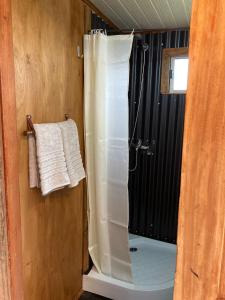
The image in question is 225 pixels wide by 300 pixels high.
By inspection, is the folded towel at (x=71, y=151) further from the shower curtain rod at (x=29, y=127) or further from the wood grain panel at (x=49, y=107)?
the shower curtain rod at (x=29, y=127)

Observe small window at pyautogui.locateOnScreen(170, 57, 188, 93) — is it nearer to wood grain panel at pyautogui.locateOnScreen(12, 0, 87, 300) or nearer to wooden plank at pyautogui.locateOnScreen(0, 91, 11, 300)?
wood grain panel at pyautogui.locateOnScreen(12, 0, 87, 300)

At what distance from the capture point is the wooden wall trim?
81 centimetres

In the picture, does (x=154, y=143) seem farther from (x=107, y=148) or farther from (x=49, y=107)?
(x=49, y=107)

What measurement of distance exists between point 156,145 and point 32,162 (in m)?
1.56

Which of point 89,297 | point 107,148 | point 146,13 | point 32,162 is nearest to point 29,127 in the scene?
point 32,162

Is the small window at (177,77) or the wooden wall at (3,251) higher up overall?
the small window at (177,77)

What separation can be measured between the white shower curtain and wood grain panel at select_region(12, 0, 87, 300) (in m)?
0.10

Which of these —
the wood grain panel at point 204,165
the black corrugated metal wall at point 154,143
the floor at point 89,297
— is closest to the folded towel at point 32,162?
the wood grain panel at point 204,165

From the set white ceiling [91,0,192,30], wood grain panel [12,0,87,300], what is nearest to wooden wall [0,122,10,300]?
wood grain panel [12,0,87,300]

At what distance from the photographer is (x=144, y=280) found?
2.09m

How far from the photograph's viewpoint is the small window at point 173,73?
2388mm

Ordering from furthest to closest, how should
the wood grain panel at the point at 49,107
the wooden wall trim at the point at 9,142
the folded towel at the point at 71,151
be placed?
the folded towel at the point at 71,151 → the wood grain panel at the point at 49,107 → the wooden wall trim at the point at 9,142

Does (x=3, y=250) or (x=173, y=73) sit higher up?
(x=173, y=73)

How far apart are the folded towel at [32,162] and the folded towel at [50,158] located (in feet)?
0.12
